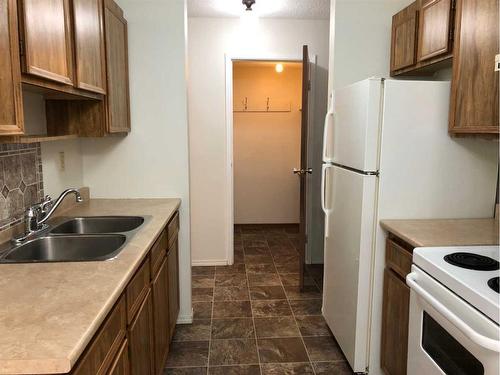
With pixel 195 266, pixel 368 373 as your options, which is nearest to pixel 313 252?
pixel 195 266

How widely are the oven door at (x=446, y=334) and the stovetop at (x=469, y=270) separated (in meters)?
0.03

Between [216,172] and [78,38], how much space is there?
229 cm

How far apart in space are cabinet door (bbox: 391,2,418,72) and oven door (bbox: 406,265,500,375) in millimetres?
1430

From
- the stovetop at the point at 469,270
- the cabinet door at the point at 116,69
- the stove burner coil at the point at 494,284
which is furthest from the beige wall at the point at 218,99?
the stove burner coil at the point at 494,284

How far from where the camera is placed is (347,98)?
89.5 inches

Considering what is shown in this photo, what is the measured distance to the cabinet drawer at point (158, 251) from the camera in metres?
1.90

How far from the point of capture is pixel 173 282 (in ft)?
8.29

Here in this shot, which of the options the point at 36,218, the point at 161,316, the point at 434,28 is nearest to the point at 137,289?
the point at 161,316

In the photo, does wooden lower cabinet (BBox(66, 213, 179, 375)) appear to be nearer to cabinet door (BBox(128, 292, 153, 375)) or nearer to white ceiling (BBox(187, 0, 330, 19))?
cabinet door (BBox(128, 292, 153, 375))

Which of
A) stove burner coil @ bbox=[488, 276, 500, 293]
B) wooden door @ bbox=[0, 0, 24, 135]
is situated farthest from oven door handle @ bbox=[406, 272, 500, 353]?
wooden door @ bbox=[0, 0, 24, 135]

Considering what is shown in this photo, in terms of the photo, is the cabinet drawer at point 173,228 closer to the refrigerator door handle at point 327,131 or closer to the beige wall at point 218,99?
the refrigerator door handle at point 327,131

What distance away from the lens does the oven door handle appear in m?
1.14

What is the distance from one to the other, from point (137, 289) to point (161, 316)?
57 centimetres

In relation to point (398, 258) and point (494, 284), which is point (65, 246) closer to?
point (398, 258)
